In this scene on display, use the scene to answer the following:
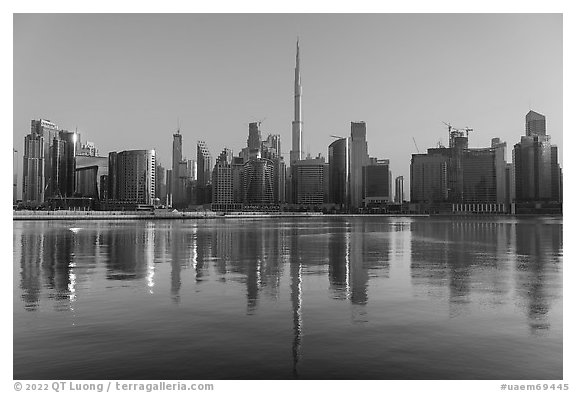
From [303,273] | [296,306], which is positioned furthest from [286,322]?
[303,273]

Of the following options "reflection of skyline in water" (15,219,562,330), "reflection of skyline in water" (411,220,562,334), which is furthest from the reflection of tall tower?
"reflection of skyline in water" (411,220,562,334)

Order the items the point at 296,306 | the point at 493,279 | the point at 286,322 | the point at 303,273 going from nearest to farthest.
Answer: the point at 286,322
the point at 296,306
the point at 493,279
the point at 303,273

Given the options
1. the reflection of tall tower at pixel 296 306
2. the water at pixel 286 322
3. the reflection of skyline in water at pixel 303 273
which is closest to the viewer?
the water at pixel 286 322

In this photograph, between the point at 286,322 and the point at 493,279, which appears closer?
the point at 286,322

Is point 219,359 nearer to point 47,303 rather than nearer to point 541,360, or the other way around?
point 541,360

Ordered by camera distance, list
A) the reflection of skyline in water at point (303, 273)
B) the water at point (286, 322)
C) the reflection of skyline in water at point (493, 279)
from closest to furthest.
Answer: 1. the water at point (286, 322)
2. the reflection of skyline in water at point (493, 279)
3. the reflection of skyline in water at point (303, 273)

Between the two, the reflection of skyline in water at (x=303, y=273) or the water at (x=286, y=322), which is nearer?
the water at (x=286, y=322)

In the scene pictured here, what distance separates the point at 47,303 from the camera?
67.5 ft

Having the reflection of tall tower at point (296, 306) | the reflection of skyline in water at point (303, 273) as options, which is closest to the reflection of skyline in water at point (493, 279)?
the reflection of skyline in water at point (303, 273)

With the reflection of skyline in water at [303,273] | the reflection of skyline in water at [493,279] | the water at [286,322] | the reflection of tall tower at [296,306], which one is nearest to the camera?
the water at [286,322]

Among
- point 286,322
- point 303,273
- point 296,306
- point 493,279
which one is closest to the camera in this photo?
point 286,322

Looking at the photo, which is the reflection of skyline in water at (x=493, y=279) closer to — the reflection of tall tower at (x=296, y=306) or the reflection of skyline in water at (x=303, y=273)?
the reflection of skyline in water at (x=303, y=273)

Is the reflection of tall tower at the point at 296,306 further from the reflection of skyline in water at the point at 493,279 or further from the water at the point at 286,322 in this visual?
the reflection of skyline in water at the point at 493,279

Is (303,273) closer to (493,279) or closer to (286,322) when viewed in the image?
(493,279)
